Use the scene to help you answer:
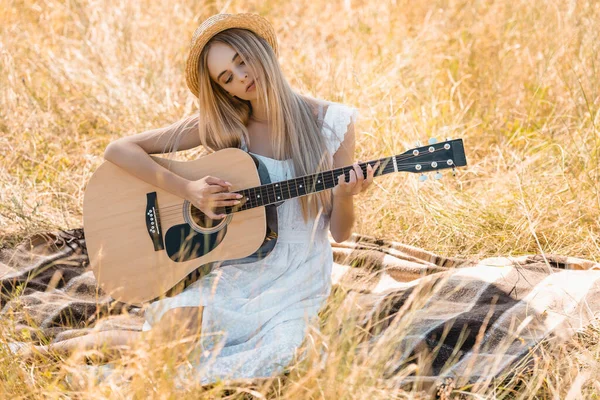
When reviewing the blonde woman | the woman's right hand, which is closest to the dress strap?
the blonde woman

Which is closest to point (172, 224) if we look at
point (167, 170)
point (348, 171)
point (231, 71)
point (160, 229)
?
point (160, 229)

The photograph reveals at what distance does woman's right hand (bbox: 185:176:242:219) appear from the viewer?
2.74 metres

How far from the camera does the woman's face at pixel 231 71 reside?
2771mm

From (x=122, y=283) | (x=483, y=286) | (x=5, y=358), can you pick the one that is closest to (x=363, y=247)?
(x=483, y=286)

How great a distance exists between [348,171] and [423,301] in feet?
2.16

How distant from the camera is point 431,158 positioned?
99.8 inches

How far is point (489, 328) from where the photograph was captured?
105 inches

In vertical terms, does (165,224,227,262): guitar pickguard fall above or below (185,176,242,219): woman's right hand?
below

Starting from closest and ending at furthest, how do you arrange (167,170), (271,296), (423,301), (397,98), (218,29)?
(423,301)
(271,296)
(218,29)
(167,170)
(397,98)

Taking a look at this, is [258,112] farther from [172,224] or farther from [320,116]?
[172,224]

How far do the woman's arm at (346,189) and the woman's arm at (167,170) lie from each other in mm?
402

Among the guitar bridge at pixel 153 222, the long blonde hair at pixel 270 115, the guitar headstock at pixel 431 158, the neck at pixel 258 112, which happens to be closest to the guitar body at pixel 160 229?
the guitar bridge at pixel 153 222

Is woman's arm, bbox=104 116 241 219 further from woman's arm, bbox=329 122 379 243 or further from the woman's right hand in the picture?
woman's arm, bbox=329 122 379 243

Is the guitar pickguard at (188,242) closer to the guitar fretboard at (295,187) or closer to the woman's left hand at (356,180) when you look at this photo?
the guitar fretboard at (295,187)
